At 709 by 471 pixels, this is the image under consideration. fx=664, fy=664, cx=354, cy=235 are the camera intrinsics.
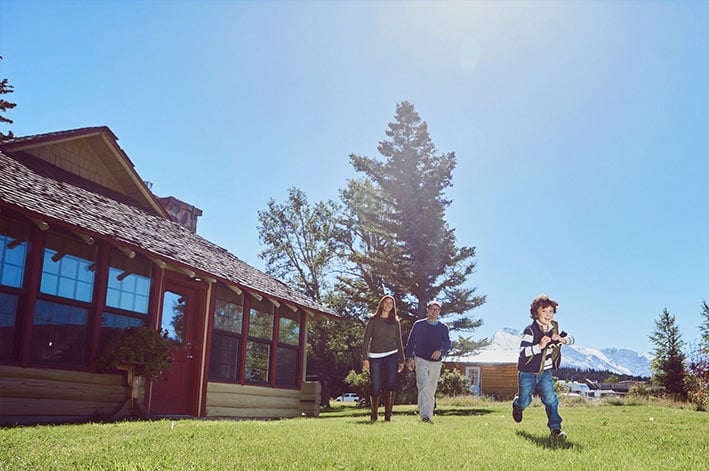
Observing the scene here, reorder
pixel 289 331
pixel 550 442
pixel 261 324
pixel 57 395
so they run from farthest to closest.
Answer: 1. pixel 289 331
2. pixel 261 324
3. pixel 57 395
4. pixel 550 442

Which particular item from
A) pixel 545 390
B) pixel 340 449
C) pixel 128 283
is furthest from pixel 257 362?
pixel 340 449

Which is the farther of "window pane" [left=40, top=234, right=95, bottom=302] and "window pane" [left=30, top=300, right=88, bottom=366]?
"window pane" [left=40, top=234, right=95, bottom=302]

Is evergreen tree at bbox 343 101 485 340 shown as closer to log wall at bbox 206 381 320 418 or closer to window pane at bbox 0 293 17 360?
log wall at bbox 206 381 320 418

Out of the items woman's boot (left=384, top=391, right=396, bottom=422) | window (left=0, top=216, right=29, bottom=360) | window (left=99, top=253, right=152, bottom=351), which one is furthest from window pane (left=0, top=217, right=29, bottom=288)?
woman's boot (left=384, top=391, right=396, bottom=422)

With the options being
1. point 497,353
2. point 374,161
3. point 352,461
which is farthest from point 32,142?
point 497,353

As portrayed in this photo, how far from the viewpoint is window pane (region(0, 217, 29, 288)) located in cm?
927

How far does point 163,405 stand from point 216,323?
6.41ft

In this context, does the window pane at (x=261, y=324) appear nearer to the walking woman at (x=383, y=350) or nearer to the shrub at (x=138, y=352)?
the shrub at (x=138, y=352)

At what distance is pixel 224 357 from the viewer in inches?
551

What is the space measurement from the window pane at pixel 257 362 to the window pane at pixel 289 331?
2.12 ft

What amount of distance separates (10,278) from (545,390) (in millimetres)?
7310

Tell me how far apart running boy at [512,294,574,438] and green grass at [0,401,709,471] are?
0.50 m

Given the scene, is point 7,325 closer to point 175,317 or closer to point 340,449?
point 175,317

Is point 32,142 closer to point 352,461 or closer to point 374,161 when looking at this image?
point 352,461
